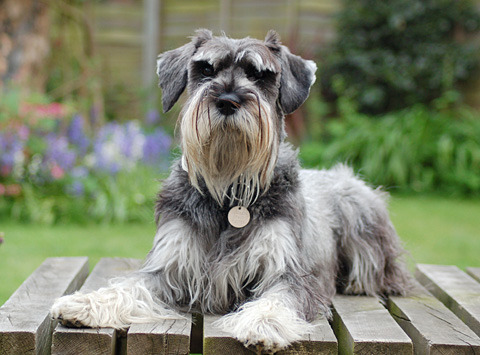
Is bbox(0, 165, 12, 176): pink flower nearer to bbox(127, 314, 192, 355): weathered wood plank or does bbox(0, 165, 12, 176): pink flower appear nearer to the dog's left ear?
the dog's left ear

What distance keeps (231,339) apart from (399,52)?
9.59m

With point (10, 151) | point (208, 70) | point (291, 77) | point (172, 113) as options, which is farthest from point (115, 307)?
point (172, 113)

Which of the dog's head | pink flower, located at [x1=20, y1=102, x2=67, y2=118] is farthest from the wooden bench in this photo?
pink flower, located at [x1=20, y1=102, x2=67, y2=118]

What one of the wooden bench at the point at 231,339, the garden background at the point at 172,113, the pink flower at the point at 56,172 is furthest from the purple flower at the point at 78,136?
the wooden bench at the point at 231,339

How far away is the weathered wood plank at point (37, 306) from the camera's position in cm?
264

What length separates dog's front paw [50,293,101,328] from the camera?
2682 millimetres

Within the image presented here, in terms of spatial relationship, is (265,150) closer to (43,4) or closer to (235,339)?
(235,339)

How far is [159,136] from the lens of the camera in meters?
8.38

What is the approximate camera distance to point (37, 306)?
10.0ft

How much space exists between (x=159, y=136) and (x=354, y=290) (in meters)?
5.14

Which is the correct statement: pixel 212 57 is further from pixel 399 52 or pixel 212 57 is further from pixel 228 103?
pixel 399 52

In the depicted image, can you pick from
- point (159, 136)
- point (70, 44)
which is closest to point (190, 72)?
point (159, 136)

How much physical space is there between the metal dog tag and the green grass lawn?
98.6 inches

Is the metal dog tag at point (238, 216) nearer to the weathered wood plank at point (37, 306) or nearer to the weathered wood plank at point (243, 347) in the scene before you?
the weathered wood plank at point (243, 347)
